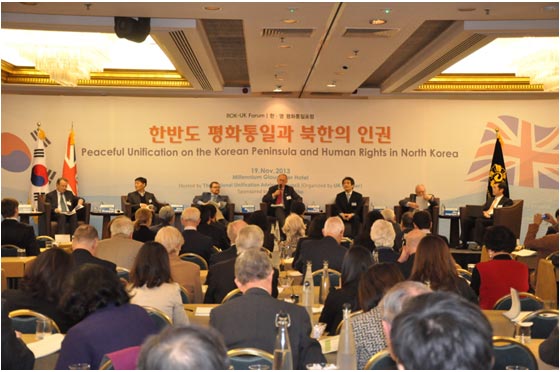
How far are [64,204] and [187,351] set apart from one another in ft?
43.9

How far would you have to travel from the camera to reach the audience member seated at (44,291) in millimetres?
4637

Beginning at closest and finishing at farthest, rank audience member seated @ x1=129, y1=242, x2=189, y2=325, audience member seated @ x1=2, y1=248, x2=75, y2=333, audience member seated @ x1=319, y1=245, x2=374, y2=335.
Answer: audience member seated @ x1=2, y1=248, x2=75, y2=333, audience member seated @ x1=129, y1=242, x2=189, y2=325, audience member seated @ x1=319, y1=245, x2=374, y2=335

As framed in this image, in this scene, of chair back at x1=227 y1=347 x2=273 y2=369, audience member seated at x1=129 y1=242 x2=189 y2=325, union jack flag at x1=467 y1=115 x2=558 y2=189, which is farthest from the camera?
union jack flag at x1=467 y1=115 x2=558 y2=189

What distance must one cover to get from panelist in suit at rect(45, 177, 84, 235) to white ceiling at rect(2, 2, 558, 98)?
315 cm

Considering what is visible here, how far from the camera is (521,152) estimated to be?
16812 mm

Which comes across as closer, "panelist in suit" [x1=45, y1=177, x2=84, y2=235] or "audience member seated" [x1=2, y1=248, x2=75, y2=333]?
"audience member seated" [x1=2, y1=248, x2=75, y2=333]

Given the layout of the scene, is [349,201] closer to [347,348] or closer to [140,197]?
[140,197]

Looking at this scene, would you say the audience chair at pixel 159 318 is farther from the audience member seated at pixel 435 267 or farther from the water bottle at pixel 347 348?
the audience member seated at pixel 435 267

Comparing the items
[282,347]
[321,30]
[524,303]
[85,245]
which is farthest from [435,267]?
[321,30]

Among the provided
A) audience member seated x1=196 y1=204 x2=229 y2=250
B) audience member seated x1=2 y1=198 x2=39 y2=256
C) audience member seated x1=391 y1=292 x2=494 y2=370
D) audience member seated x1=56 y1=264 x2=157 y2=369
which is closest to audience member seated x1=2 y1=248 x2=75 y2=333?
audience member seated x1=56 y1=264 x2=157 y2=369

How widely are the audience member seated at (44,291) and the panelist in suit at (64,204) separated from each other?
10118 mm

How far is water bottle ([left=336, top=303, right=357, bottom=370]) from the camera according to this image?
3.71 metres

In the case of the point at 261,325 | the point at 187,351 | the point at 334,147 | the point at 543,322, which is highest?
the point at 334,147

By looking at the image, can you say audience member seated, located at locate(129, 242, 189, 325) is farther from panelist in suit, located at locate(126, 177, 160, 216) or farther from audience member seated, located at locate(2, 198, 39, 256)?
panelist in suit, located at locate(126, 177, 160, 216)
